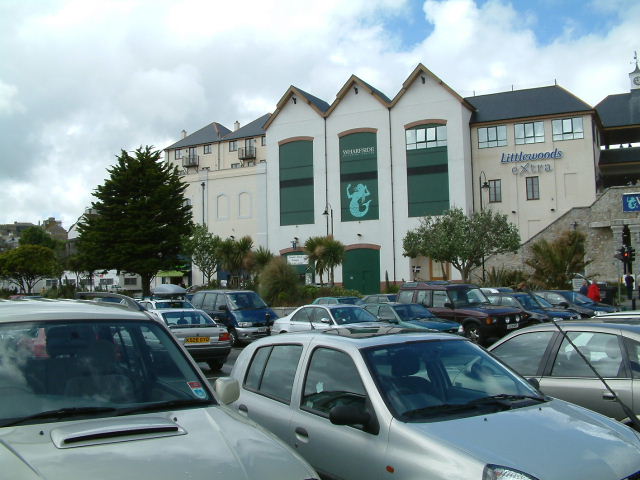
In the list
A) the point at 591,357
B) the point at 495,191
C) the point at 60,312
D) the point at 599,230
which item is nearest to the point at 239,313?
the point at 591,357

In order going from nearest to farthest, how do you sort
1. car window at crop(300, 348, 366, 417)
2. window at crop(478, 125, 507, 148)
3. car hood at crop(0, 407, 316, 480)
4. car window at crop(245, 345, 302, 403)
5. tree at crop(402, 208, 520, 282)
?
car hood at crop(0, 407, 316, 480), car window at crop(300, 348, 366, 417), car window at crop(245, 345, 302, 403), tree at crop(402, 208, 520, 282), window at crop(478, 125, 507, 148)

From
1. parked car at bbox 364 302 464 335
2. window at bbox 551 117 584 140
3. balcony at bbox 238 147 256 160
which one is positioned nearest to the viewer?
parked car at bbox 364 302 464 335

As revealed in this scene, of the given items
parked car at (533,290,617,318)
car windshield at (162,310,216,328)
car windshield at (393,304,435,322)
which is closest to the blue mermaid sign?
parked car at (533,290,617,318)

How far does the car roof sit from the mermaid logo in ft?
164

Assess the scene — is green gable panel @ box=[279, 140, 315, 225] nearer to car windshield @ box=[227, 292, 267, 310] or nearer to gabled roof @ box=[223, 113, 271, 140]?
gabled roof @ box=[223, 113, 271, 140]

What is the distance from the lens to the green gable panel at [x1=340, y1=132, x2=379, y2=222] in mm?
54000

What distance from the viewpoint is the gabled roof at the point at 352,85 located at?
5462 centimetres

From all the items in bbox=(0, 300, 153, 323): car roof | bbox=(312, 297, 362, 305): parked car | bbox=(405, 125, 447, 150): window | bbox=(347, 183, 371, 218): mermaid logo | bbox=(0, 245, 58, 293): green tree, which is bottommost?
bbox=(312, 297, 362, 305): parked car

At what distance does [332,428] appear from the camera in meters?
4.46

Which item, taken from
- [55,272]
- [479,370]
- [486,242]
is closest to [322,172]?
[486,242]

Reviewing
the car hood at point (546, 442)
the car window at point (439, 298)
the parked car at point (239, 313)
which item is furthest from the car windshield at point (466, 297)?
the car hood at point (546, 442)

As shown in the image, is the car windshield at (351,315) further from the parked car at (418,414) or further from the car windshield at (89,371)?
the car windshield at (89,371)

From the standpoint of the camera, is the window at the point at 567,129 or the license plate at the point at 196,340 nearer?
the license plate at the point at 196,340

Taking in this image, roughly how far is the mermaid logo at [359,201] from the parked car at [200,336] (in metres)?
39.1
